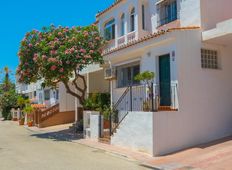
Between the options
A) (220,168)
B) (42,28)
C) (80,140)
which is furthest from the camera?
(42,28)

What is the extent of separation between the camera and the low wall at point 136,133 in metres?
13.1

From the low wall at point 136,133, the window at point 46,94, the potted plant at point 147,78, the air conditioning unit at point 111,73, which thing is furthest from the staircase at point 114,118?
the window at point 46,94

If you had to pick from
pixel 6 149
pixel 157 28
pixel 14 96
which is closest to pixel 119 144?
pixel 6 149

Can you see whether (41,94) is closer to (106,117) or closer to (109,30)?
(109,30)

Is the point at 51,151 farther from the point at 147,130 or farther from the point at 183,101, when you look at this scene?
the point at 183,101

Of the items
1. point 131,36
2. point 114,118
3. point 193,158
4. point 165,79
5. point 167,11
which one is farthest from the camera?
point 131,36

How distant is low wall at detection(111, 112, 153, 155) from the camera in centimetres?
1306

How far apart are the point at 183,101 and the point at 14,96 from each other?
3827 centimetres

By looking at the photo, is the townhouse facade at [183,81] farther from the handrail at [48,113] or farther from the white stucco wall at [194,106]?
the handrail at [48,113]

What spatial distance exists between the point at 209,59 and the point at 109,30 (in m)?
9.73

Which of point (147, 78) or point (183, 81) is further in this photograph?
point (147, 78)

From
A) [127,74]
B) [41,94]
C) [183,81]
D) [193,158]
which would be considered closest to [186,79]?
[183,81]

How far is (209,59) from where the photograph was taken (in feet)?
48.4

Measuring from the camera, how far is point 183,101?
44.5ft
